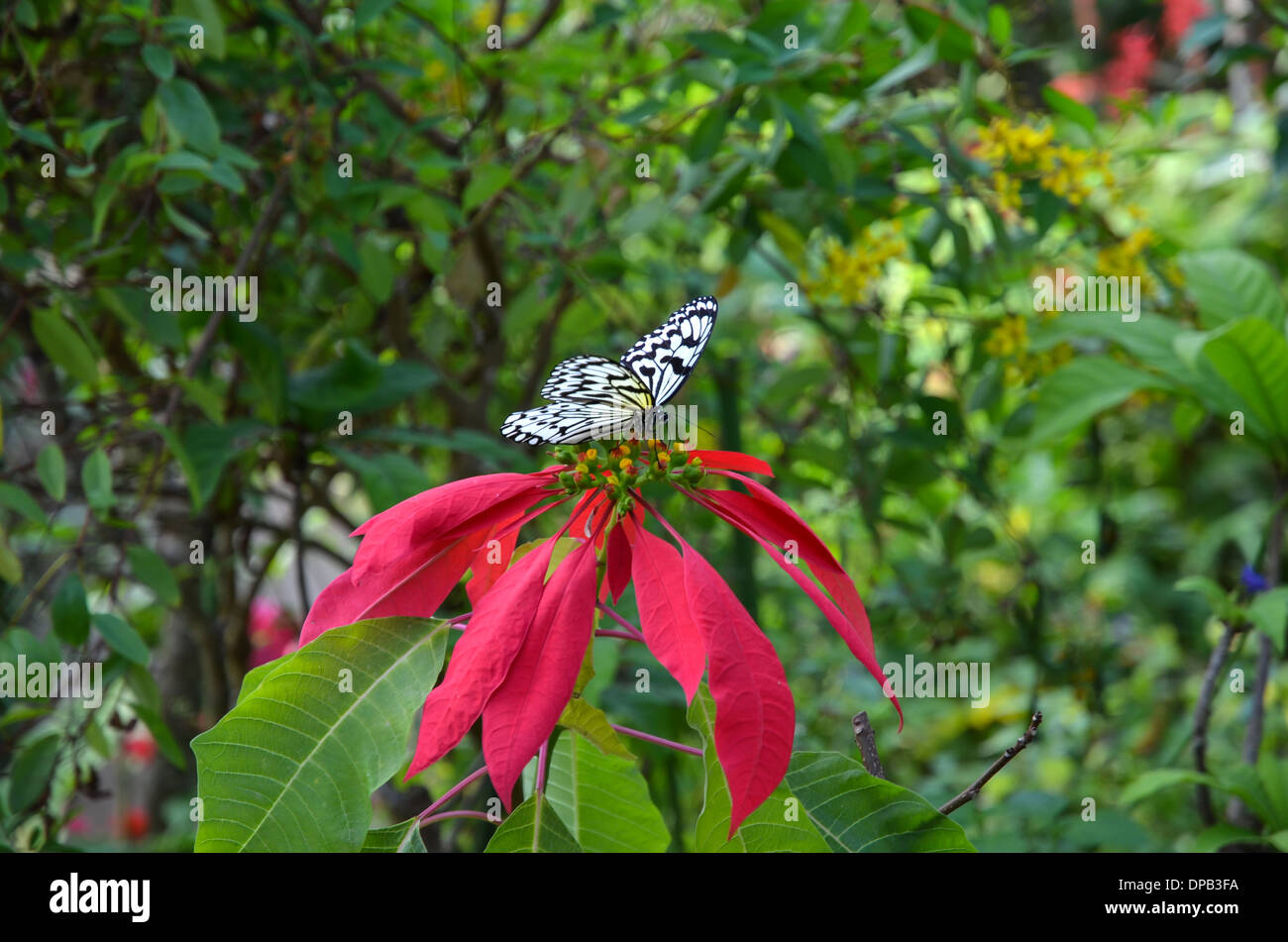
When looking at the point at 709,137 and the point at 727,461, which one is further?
the point at 709,137

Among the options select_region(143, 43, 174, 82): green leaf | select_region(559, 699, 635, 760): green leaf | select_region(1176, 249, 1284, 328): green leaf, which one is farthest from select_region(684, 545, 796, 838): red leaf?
select_region(1176, 249, 1284, 328): green leaf

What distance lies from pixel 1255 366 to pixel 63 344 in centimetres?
129

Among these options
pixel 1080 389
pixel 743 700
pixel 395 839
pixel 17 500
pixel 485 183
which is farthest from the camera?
pixel 1080 389

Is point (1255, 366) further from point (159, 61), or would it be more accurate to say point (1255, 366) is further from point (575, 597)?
point (159, 61)

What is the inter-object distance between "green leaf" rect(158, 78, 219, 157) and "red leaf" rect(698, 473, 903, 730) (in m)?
0.67

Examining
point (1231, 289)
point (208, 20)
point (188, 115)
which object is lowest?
point (1231, 289)

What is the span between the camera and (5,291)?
3.94 feet

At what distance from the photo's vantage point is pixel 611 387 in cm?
66

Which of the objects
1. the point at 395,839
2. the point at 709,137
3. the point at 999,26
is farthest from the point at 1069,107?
the point at 395,839

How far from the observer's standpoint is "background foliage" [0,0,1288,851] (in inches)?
41.8
